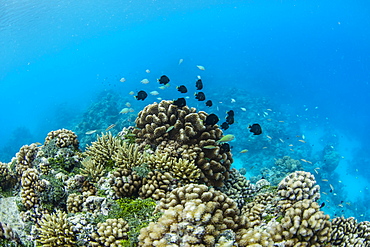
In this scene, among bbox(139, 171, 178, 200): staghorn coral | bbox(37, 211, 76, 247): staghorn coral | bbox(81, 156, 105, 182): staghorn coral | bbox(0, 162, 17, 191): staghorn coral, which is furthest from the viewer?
bbox(0, 162, 17, 191): staghorn coral

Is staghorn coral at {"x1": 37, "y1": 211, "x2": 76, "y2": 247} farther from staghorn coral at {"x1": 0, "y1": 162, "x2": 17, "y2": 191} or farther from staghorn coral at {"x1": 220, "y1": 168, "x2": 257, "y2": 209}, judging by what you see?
staghorn coral at {"x1": 0, "y1": 162, "x2": 17, "y2": 191}

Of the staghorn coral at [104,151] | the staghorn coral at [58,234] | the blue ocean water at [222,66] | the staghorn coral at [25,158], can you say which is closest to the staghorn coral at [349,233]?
the staghorn coral at [58,234]

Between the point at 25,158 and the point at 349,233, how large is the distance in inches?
356

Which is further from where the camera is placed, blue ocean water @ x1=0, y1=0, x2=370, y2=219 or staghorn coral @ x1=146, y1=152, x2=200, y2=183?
blue ocean water @ x1=0, y1=0, x2=370, y2=219

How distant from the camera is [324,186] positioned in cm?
2211

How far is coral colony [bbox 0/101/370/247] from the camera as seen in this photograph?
358 centimetres

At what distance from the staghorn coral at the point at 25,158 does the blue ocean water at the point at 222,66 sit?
1229cm

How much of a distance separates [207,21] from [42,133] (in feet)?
416

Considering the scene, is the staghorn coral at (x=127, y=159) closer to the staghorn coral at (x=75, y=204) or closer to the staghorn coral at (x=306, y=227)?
the staghorn coral at (x=75, y=204)

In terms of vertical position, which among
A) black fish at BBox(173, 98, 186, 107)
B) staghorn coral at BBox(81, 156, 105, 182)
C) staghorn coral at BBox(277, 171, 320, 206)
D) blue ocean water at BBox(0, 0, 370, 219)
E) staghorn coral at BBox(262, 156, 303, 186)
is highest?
blue ocean water at BBox(0, 0, 370, 219)

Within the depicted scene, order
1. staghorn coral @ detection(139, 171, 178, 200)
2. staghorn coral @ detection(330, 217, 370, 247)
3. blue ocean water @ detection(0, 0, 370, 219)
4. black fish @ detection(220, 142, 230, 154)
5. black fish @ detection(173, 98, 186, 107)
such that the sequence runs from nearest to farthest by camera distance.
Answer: staghorn coral @ detection(139, 171, 178, 200), staghorn coral @ detection(330, 217, 370, 247), black fish @ detection(220, 142, 230, 154), black fish @ detection(173, 98, 186, 107), blue ocean water @ detection(0, 0, 370, 219)

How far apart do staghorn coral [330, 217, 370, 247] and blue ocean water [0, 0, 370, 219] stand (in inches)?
345

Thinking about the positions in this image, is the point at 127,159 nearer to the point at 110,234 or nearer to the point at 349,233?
the point at 110,234

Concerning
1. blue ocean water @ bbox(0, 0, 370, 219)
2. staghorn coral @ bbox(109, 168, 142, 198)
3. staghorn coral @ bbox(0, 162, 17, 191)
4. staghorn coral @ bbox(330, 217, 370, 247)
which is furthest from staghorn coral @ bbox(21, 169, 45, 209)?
blue ocean water @ bbox(0, 0, 370, 219)
